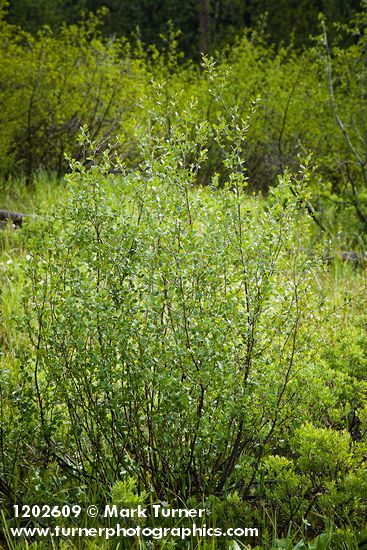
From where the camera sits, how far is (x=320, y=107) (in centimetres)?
833

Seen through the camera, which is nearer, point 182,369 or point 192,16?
point 182,369

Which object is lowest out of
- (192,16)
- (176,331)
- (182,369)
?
(182,369)

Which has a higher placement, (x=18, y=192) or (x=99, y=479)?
(x=18, y=192)

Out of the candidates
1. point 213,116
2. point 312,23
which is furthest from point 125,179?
point 312,23

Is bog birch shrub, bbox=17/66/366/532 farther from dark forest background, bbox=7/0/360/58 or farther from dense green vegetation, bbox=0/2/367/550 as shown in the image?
dark forest background, bbox=7/0/360/58

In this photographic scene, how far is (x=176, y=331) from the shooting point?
7.54ft

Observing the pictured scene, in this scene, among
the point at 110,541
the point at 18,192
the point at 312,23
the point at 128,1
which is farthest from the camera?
the point at 128,1

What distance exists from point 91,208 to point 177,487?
1.07 m

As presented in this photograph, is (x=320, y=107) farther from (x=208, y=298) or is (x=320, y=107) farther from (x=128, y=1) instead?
(x=128, y=1)

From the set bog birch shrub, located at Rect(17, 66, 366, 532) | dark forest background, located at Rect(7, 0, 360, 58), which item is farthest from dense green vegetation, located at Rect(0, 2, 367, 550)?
dark forest background, located at Rect(7, 0, 360, 58)

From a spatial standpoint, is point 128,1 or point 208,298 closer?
point 208,298
